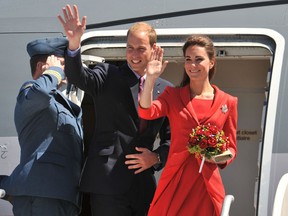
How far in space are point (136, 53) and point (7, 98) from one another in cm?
144

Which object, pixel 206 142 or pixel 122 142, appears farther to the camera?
pixel 122 142

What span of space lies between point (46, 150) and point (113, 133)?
0.37 m

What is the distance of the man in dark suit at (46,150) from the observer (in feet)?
8.41

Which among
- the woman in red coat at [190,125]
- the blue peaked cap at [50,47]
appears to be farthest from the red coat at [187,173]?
the blue peaked cap at [50,47]

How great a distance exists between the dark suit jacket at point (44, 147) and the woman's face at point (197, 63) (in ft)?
2.40

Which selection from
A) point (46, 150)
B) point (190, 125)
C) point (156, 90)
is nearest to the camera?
point (190, 125)

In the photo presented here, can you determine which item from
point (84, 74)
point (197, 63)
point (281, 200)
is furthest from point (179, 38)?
point (281, 200)

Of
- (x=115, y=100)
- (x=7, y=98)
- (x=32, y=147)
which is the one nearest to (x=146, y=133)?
(x=115, y=100)

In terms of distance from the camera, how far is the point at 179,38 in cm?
341

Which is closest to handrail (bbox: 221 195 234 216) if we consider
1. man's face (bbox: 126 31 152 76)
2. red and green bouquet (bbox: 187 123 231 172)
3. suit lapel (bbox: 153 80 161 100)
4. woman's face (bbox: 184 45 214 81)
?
red and green bouquet (bbox: 187 123 231 172)

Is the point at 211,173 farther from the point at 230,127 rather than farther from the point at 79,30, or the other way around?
the point at 79,30

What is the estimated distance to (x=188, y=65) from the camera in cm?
245

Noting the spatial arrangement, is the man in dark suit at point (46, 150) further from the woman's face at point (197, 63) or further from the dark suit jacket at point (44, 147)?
the woman's face at point (197, 63)

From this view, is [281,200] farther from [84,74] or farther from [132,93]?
[84,74]
